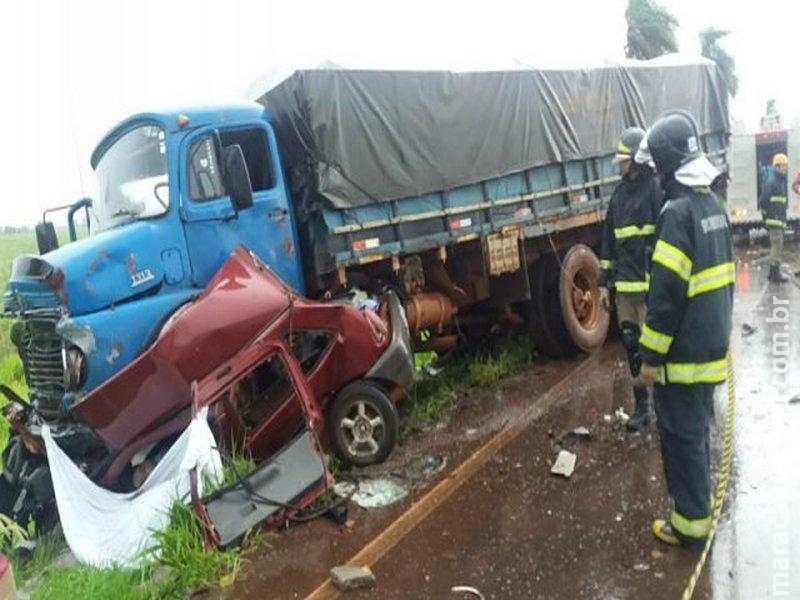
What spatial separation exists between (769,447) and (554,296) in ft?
9.90

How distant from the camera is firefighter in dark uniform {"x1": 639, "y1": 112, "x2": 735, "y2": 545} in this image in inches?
133

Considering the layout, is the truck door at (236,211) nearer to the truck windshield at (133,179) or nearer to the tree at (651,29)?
the truck windshield at (133,179)

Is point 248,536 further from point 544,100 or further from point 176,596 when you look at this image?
point 544,100

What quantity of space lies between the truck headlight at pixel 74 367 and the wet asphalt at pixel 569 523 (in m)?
1.57

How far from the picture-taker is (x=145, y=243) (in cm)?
492

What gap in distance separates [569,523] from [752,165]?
1331 centimetres

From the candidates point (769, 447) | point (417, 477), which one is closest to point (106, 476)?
point (417, 477)

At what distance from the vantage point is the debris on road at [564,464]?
184 inches

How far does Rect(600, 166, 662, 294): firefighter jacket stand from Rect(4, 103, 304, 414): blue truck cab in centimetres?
243

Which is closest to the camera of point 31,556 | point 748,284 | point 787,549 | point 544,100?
point 787,549

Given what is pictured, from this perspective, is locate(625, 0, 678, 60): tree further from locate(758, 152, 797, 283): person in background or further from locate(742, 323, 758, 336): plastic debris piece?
locate(742, 323, 758, 336): plastic debris piece

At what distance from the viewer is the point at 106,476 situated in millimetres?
4535

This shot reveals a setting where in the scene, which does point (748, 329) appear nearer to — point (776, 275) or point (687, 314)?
point (776, 275)

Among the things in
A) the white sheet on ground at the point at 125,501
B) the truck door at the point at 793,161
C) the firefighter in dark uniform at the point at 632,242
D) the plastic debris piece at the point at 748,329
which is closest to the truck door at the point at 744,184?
the truck door at the point at 793,161
